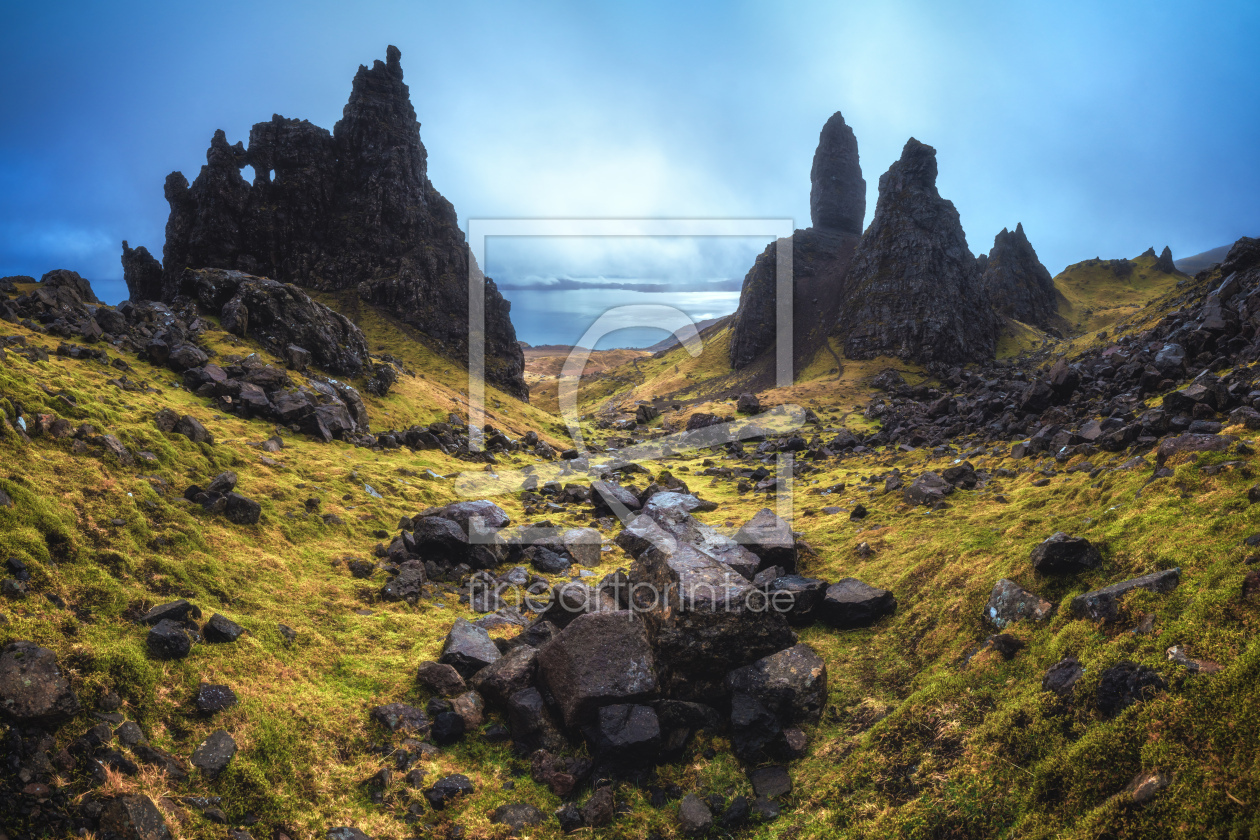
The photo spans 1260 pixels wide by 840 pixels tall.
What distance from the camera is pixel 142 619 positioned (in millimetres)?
7148

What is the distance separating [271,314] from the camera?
33.1 meters

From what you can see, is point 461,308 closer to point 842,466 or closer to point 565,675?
point 842,466

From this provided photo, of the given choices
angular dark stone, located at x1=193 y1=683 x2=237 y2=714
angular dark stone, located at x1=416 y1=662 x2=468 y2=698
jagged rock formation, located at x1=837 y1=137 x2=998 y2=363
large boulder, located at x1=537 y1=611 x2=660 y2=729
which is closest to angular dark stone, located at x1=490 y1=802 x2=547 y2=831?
large boulder, located at x1=537 y1=611 x2=660 y2=729

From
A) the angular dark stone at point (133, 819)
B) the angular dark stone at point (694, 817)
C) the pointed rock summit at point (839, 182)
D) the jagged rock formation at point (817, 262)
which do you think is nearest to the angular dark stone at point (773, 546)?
the angular dark stone at point (694, 817)

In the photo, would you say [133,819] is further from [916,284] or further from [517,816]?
[916,284]

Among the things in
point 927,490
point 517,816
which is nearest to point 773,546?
point 927,490

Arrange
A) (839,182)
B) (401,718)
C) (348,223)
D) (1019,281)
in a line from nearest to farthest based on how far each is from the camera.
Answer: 1. (401,718)
2. (348,223)
3. (1019,281)
4. (839,182)

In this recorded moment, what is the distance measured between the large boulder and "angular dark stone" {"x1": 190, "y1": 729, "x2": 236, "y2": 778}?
408 centimetres

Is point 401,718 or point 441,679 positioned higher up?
point 441,679

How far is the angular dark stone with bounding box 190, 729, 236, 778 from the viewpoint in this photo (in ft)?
19.6

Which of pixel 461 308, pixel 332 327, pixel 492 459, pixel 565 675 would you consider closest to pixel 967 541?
pixel 565 675

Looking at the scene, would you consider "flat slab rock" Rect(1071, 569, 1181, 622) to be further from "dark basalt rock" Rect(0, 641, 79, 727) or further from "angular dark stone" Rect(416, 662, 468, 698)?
"dark basalt rock" Rect(0, 641, 79, 727)

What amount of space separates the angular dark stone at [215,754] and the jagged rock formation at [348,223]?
69179 millimetres

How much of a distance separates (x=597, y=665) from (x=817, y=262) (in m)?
118
